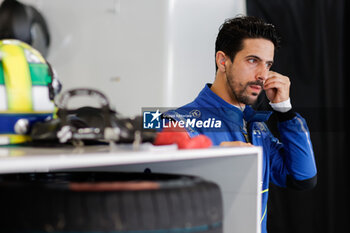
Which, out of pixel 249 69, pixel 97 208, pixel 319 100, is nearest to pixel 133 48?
pixel 249 69

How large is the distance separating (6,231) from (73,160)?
0.53 feet

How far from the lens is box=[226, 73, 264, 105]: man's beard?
175 cm

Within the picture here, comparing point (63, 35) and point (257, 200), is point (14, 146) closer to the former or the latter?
point (257, 200)

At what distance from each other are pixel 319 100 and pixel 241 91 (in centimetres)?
83

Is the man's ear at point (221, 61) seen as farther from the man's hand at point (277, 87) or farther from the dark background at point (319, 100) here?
the dark background at point (319, 100)

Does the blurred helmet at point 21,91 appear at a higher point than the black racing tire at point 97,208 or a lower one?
higher

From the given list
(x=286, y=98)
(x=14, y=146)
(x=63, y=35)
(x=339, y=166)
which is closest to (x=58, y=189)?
Result: (x=14, y=146)

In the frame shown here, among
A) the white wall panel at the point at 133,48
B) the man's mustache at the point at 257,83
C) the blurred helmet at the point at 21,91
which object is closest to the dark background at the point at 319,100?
the white wall panel at the point at 133,48

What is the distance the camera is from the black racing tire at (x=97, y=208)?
559mm

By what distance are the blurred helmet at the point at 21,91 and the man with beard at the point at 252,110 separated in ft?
2.27

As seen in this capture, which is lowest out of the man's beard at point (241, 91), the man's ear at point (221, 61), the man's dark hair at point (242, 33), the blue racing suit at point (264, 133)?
the blue racing suit at point (264, 133)

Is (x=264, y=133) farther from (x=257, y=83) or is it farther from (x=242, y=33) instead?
(x=242, y=33)

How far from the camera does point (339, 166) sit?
2.34 meters

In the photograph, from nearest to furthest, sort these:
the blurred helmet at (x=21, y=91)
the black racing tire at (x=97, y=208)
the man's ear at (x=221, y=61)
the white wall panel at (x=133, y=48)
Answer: the black racing tire at (x=97, y=208), the blurred helmet at (x=21, y=91), the man's ear at (x=221, y=61), the white wall panel at (x=133, y=48)
